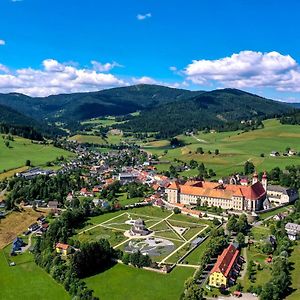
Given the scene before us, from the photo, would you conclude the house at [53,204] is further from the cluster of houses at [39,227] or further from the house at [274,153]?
the house at [274,153]

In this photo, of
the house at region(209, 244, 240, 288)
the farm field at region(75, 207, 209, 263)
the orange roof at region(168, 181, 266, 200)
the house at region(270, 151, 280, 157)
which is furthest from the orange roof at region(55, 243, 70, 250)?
the house at region(270, 151, 280, 157)

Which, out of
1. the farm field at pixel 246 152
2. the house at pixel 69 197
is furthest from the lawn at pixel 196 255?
the farm field at pixel 246 152

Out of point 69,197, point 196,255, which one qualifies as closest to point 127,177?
point 69,197

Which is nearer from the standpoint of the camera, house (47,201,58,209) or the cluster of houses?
the cluster of houses

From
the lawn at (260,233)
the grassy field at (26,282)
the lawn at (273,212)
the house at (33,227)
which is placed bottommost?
the grassy field at (26,282)

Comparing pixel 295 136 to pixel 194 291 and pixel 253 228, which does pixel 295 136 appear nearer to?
pixel 253 228

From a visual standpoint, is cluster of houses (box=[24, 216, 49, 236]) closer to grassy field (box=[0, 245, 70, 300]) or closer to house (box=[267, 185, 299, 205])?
grassy field (box=[0, 245, 70, 300])
